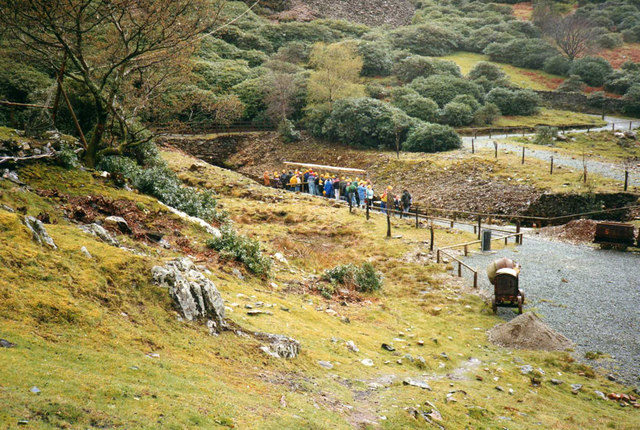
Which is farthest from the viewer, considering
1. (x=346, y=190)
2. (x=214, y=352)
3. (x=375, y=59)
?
(x=375, y=59)

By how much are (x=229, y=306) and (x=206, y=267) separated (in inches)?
109

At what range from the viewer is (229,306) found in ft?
31.4

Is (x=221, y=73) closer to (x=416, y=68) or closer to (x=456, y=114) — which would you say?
(x=416, y=68)

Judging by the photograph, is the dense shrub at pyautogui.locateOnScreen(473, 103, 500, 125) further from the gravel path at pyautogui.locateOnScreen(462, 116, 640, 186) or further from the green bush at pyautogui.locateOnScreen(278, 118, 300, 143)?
the green bush at pyautogui.locateOnScreen(278, 118, 300, 143)

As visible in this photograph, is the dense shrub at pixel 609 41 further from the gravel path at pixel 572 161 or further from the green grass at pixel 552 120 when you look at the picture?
the gravel path at pixel 572 161

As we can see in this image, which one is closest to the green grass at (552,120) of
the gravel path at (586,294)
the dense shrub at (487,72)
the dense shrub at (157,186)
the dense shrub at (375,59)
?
the dense shrub at (487,72)

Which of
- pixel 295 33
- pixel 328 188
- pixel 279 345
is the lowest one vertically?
pixel 328 188

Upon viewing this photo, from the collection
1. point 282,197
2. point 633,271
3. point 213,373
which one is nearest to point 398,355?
point 213,373

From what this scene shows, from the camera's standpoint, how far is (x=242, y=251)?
13578 millimetres

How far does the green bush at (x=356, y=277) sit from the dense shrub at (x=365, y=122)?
26113 millimetres

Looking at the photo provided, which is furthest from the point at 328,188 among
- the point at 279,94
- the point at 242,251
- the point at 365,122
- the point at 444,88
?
the point at 444,88

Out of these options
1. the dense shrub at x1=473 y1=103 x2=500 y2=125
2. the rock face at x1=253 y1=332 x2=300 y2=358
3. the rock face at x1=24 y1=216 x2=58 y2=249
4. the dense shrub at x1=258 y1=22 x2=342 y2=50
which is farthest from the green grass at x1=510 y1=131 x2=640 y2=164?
the dense shrub at x1=258 y1=22 x2=342 y2=50

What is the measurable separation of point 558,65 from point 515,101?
17728mm

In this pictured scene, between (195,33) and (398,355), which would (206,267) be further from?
(195,33)
